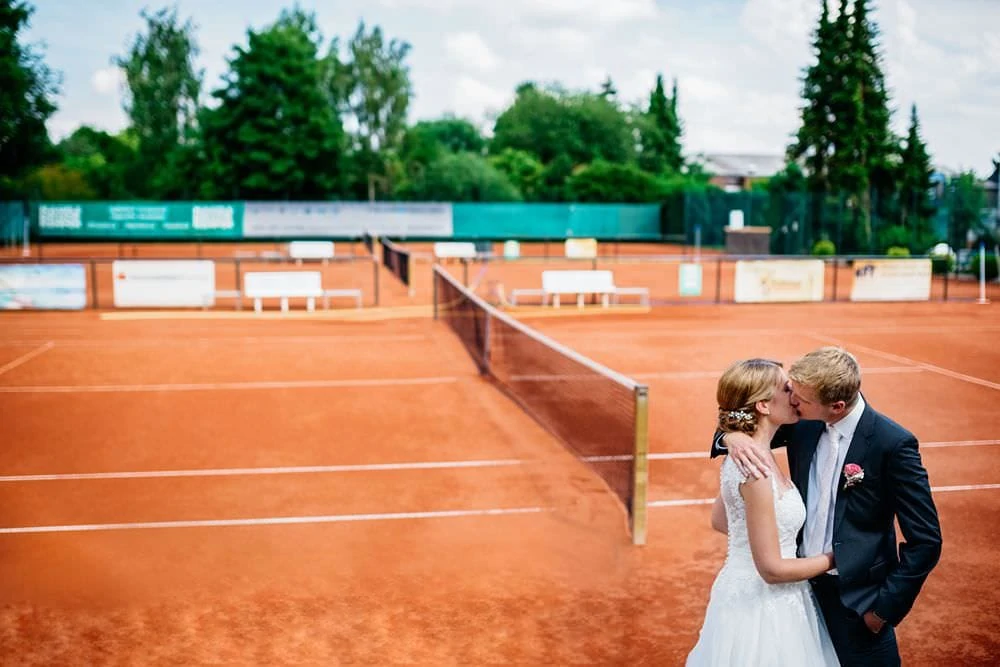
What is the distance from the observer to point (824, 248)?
44.6m

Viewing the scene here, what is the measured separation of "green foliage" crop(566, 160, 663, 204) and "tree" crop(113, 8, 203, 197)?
29.6 metres

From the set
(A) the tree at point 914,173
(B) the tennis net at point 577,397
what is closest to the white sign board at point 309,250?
(B) the tennis net at point 577,397

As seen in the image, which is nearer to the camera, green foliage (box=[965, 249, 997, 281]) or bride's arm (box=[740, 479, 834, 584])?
bride's arm (box=[740, 479, 834, 584])

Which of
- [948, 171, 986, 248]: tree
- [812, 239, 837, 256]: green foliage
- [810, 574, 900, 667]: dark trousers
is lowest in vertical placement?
[810, 574, 900, 667]: dark trousers

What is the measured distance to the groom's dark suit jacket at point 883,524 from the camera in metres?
3.24

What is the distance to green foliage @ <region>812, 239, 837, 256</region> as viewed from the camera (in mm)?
44456

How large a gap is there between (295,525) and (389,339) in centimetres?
1108

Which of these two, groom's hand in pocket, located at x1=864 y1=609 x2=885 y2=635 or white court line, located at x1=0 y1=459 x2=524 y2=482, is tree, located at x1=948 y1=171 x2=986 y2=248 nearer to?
white court line, located at x1=0 y1=459 x2=524 y2=482

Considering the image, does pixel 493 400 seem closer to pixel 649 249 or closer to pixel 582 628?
pixel 582 628

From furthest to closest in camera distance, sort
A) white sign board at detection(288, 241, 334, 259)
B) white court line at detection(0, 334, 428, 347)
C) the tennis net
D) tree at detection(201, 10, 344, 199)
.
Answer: tree at detection(201, 10, 344, 199)
white sign board at detection(288, 241, 334, 259)
white court line at detection(0, 334, 428, 347)
the tennis net

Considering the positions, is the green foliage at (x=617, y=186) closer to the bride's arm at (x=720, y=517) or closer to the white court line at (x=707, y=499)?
the white court line at (x=707, y=499)

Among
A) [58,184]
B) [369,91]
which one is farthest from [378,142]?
[58,184]

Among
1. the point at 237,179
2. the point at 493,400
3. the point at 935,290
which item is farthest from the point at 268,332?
the point at 237,179

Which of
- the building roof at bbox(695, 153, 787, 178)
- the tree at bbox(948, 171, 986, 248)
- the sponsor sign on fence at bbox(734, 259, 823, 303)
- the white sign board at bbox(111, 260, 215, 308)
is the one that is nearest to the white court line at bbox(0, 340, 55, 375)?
the white sign board at bbox(111, 260, 215, 308)
